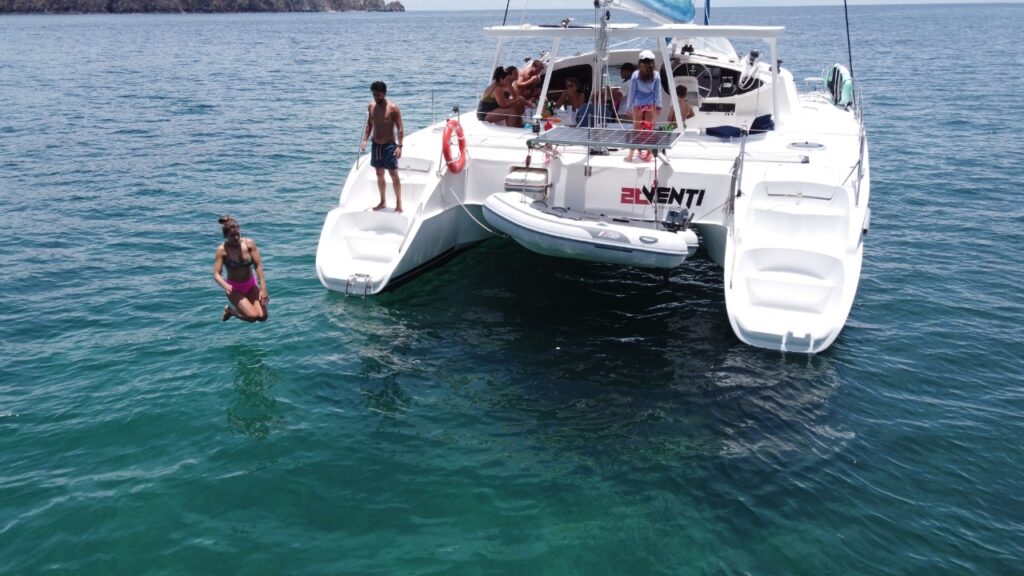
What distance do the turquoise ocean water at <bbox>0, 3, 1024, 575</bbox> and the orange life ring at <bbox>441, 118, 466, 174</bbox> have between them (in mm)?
1663

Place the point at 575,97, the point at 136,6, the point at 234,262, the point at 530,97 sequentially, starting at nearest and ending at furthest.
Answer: the point at 234,262 < the point at 575,97 < the point at 530,97 < the point at 136,6

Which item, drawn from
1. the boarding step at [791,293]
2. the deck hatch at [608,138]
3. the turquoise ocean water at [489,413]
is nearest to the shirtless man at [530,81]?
the deck hatch at [608,138]

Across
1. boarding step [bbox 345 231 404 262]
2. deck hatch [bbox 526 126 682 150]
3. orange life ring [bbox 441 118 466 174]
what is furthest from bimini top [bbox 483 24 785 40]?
boarding step [bbox 345 231 404 262]

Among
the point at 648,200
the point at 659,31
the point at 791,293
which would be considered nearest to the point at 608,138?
the point at 648,200

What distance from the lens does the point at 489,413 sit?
7996mm

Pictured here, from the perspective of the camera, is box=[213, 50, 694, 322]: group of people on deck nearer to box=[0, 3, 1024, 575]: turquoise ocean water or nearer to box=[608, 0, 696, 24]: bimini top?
box=[608, 0, 696, 24]: bimini top

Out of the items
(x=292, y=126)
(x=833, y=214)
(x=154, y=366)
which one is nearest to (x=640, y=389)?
(x=833, y=214)

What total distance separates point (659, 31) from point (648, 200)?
2356 millimetres

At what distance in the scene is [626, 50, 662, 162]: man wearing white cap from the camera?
10688 mm

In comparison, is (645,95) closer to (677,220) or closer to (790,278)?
(677,220)

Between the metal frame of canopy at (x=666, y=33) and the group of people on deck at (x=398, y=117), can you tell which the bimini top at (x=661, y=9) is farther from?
the group of people on deck at (x=398, y=117)

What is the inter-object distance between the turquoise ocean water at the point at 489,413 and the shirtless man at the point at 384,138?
1.44m

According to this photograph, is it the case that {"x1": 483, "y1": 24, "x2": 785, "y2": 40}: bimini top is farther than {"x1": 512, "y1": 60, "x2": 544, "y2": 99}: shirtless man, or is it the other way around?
{"x1": 512, "y1": 60, "x2": 544, "y2": 99}: shirtless man

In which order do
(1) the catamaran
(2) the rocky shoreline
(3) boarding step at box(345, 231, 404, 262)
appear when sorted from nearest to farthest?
(1) the catamaran < (3) boarding step at box(345, 231, 404, 262) < (2) the rocky shoreline
